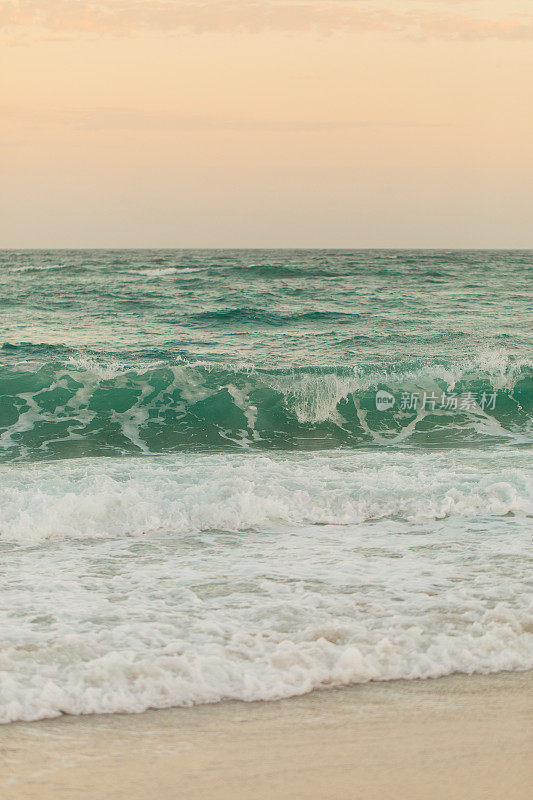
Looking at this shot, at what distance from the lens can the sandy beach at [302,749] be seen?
2980 mm

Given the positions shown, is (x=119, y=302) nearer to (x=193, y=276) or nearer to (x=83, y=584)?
(x=193, y=276)

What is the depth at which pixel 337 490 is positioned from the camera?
7180 millimetres

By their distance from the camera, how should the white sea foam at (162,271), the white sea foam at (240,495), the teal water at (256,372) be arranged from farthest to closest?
the white sea foam at (162,271) < the teal water at (256,372) < the white sea foam at (240,495)

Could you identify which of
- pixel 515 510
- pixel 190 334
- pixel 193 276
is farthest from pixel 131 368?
pixel 193 276

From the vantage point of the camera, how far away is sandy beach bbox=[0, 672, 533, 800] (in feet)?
9.78

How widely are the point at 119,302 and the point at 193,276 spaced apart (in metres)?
8.91
